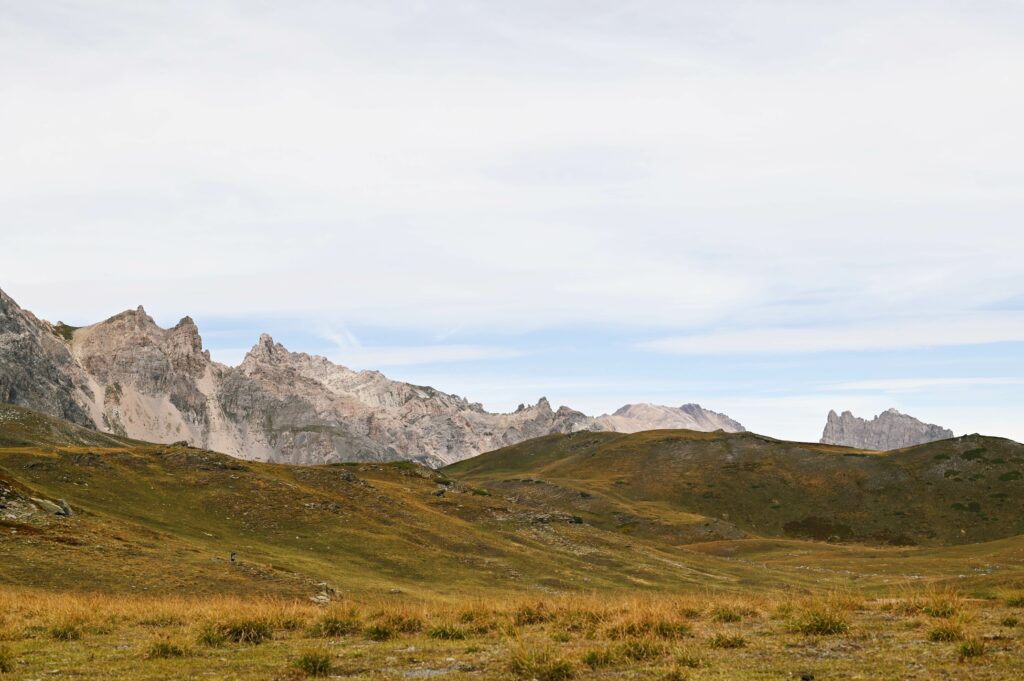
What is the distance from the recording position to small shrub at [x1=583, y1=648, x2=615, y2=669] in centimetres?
1797

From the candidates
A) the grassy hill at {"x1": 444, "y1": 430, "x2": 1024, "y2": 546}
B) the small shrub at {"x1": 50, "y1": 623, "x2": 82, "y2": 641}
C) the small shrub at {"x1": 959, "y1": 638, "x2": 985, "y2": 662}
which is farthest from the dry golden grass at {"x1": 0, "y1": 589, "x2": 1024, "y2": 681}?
the grassy hill at {"x1": 444, "y1": 430, "x2": 1024, "y2": 546}

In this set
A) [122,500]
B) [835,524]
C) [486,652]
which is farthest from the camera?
[835,524]

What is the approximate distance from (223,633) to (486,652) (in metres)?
8.00

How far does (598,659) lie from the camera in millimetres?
18109

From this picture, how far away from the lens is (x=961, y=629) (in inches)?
765

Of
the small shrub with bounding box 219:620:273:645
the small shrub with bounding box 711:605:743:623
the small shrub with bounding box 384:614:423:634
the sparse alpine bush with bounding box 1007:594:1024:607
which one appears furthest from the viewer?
the sparse alpine bush with bounding box 1007:594:1024:607

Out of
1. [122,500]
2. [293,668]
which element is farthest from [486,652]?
[122,500]

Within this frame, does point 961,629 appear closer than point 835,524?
Yes

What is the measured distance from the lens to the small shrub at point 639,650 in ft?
61.5

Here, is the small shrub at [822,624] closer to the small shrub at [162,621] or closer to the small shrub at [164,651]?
the small shrub at [164,651]

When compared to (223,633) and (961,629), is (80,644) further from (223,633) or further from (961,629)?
(961,629)

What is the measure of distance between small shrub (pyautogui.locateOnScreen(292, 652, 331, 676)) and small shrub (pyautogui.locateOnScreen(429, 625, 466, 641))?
5465 mm

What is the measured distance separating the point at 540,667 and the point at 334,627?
9.62 metres

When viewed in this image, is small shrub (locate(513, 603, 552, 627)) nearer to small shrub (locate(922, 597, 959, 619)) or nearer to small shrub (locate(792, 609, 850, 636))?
small shrub (locate(792, 609, 850, 636))
